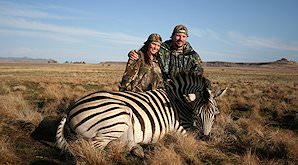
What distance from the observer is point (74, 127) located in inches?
183

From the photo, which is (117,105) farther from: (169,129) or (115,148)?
(169,129)

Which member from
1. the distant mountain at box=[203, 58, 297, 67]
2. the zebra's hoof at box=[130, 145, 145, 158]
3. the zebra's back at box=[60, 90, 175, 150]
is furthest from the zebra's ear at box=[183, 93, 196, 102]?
the distant mountain at box=[203, 58, 297, 67]

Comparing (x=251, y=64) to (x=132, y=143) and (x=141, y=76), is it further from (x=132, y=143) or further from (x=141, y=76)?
(x=132, y=143)

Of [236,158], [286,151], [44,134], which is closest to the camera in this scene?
[236,158]

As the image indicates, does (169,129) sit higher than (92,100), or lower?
lower

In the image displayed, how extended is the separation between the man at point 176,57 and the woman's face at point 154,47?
0.17 metres

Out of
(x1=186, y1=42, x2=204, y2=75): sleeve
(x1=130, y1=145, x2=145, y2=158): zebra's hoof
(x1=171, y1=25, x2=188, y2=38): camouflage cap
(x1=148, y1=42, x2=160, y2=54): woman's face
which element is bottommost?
(x1=130, y1=145, x2=145, y2=158): zebra's hoof

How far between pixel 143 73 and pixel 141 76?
9 centimetres

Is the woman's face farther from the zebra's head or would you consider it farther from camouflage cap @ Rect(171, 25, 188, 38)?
the zebra's head

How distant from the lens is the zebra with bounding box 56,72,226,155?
457 cm

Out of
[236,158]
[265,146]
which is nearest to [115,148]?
[236,158]

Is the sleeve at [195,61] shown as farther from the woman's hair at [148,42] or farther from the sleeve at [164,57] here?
the woman's hair at [148,42]

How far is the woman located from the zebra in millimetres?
1415

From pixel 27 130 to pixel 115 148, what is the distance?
309cm
